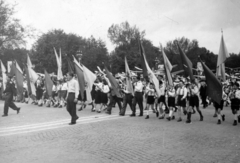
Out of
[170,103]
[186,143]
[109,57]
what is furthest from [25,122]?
[109,57]

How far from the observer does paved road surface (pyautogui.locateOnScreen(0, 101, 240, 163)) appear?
220 inches

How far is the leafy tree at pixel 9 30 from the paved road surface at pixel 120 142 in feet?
65.2

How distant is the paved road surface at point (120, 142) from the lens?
18.4 ft

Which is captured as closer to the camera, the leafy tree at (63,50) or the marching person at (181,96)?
the marching person at (181,96)

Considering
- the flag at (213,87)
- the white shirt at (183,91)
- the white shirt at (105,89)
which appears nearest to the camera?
the flag at (213,87)

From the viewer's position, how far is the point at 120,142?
6996 millimetres

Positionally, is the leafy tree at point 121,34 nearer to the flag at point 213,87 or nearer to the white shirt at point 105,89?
the white shirt at point 105,89

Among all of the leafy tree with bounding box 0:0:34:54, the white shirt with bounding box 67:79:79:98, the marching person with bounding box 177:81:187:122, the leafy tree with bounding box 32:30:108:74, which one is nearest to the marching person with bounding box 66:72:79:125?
the white shirt with bounding box 67:79:79:98

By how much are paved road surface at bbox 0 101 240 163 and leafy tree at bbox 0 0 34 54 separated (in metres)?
19.9

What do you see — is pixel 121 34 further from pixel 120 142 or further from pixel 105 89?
pixel 120 142

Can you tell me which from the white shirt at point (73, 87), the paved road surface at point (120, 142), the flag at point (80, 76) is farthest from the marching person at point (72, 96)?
the flag at point (80, 76)

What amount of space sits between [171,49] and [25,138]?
56944 millimetres

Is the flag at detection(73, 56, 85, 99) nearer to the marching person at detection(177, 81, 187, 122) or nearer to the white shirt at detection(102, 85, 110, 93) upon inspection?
the white shirt at detection(102, 85, 110, 93)

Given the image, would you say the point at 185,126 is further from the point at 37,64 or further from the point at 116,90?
the point at 37,64
